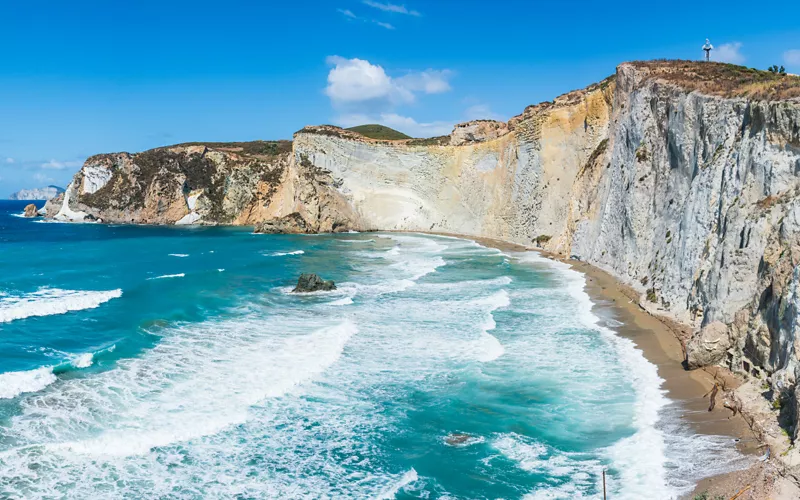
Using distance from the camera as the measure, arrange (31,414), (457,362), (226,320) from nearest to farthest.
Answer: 1. (31,414)
2. (457,362)
3. (226,320)

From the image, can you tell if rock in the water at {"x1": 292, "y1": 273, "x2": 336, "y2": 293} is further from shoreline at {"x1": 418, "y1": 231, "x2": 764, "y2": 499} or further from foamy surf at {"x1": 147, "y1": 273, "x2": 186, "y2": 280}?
shoreline at {"x1": 418, "y1": 231, "x2": 764, "y2": 499}

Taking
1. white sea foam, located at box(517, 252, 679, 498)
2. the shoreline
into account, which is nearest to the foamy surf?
the shoreline

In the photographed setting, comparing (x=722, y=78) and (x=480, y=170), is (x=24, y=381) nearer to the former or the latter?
(x=722, y=78)

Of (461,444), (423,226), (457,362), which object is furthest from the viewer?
(423,226)

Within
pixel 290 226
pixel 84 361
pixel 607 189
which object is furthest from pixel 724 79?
pixel 290 226

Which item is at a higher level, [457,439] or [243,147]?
[243,147]

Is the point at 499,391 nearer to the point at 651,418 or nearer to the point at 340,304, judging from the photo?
the point at 651,418

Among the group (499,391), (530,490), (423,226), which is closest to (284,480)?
(530,490)
